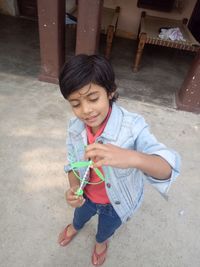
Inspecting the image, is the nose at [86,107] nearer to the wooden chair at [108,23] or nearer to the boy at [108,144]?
the boy at [108,144]

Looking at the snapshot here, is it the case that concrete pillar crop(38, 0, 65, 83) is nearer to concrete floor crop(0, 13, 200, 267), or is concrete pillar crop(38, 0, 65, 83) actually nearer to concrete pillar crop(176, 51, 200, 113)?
concrete floor crop(0, 13, 200, 267)

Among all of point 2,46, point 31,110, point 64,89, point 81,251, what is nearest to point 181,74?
point 31,110

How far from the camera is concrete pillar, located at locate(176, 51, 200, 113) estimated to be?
2490mm

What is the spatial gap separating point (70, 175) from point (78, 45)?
1800 millimetres

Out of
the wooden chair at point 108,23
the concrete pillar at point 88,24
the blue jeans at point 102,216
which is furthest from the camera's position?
the wooden chair at point 108,23

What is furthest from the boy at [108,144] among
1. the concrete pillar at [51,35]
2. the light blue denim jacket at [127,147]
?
the concrete pillar at [51,35]

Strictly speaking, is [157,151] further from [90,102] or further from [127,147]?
[90,102]

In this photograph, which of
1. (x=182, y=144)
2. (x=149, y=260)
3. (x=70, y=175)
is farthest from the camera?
(x=182, y=144)

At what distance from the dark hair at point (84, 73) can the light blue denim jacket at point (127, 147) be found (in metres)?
0.15

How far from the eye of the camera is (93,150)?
640 millimetres

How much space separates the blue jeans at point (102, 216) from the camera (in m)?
1.18

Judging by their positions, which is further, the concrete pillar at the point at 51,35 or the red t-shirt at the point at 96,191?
the concrete pillar at the point at 51,35

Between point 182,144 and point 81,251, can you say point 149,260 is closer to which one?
point 81,251

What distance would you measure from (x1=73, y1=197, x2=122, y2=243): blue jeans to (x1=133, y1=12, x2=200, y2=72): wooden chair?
2.27 m
